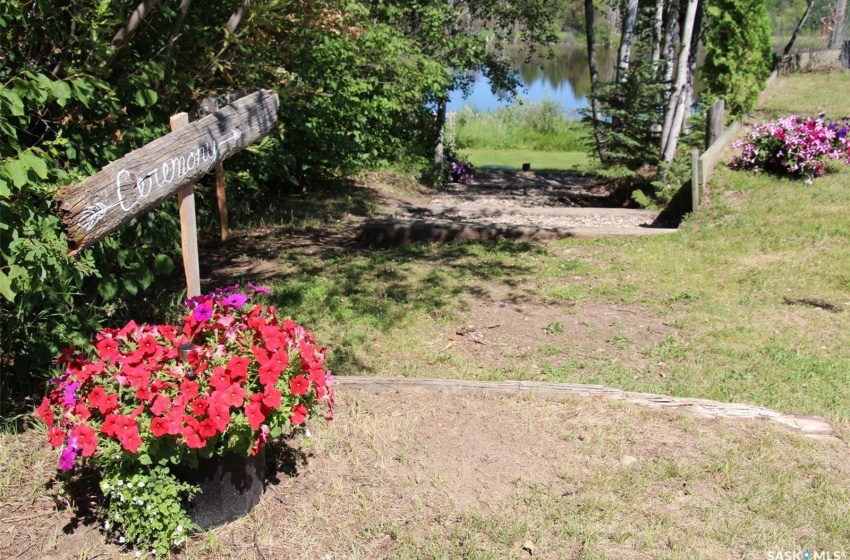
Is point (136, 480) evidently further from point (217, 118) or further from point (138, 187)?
point (217, 118)

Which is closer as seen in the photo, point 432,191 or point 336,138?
point 336,138

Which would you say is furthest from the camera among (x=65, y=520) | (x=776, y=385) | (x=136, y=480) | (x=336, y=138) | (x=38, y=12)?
(x=336, y=138)

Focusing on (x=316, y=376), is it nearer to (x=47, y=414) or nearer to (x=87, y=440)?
(x=87, y=440)

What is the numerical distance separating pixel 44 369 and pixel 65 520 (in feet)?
4.32

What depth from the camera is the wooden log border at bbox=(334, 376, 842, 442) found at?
13.4 ft

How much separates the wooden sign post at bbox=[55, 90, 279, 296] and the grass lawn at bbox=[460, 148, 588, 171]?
581 inches

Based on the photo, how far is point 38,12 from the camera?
4.09 metres

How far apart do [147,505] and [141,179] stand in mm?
1312

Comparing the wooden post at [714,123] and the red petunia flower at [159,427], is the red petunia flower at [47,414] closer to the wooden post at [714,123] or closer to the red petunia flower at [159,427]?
the red petunia flower at [159,427]

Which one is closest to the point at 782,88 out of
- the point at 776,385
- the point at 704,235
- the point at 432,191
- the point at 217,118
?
the point at 432,191

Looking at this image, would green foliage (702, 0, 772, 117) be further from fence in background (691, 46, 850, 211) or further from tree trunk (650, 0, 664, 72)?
fence in background (691, 46, 850, 211)

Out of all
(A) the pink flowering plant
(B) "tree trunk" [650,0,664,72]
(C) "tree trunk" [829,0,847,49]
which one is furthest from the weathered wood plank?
(C) "tree trunk" [829,0,847,49]

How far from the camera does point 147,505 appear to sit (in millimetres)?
2814

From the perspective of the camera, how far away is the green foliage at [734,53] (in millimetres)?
18000
